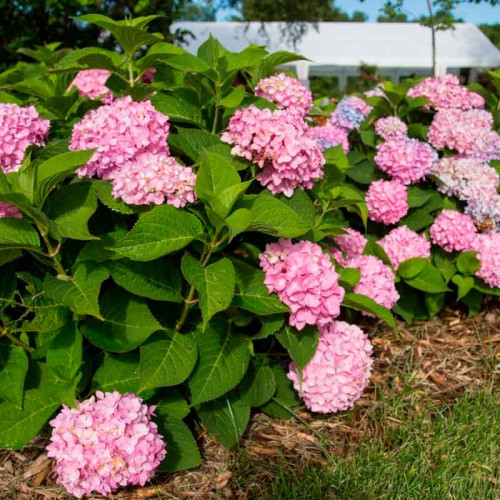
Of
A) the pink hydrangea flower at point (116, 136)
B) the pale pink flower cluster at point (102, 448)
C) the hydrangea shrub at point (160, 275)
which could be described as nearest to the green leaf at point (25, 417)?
the hydrangea shrub at point (160, 275)

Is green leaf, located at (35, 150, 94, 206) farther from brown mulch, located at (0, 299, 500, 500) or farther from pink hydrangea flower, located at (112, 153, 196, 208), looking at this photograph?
brown mulch, located at (0, 299, 500, 500)

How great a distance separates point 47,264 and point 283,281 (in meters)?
0.74

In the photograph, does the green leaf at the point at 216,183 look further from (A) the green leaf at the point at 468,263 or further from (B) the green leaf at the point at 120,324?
(A) the green leaf at the point at 468,263

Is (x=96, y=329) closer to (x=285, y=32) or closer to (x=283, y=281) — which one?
(x=283, y=281)

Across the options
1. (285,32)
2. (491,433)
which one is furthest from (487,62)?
(491,433)

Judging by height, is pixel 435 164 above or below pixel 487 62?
above

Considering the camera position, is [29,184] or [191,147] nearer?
[29,184]

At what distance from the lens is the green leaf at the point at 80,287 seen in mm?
1702

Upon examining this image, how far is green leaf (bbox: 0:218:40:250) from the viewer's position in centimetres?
169

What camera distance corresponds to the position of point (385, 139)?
10.8 feet

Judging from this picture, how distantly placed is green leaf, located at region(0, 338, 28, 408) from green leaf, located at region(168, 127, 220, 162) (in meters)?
0.85

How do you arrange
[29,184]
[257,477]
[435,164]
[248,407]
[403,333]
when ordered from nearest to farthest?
[29,184] → [257,477] → [248,407] → [403,333] → [435,164]

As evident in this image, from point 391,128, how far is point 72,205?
1.97 metres

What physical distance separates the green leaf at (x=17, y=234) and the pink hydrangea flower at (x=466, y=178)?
86.8 inches
